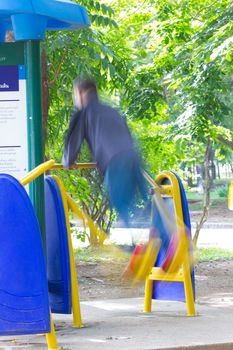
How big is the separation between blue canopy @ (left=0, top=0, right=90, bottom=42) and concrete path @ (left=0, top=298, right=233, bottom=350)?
236cm

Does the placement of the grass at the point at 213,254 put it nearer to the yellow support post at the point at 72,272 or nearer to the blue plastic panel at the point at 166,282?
the blue plastic panel at the point at 166,282

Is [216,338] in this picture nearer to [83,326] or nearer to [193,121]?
[83,326]

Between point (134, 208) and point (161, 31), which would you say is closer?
point (134, 208)

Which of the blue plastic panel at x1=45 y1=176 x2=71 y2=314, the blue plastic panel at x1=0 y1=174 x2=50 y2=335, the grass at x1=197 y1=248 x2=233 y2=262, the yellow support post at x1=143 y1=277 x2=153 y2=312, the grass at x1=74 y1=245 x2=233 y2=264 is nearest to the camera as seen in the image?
the blue plastic panel at x1=0 y1=174 x2=50 y2=335

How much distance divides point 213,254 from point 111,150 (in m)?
9.44

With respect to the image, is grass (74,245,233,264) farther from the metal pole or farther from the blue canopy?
the blue canopy

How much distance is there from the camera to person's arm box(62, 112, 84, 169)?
7039mm

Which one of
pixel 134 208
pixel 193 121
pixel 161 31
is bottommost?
pixel 134 208

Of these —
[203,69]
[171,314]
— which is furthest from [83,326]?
[203,69]

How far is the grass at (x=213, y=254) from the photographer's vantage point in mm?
15195

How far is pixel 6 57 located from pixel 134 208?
1598mm

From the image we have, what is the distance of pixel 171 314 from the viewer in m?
8.18

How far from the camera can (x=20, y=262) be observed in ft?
20.2

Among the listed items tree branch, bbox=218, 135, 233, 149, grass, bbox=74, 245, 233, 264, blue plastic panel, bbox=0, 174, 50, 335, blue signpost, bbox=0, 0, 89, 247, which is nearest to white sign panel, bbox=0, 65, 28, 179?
blue signpost, bbox=0, 0, 89, 247
